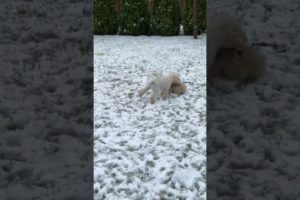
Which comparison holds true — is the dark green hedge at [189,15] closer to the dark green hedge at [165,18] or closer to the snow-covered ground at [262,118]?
the dark green hedge at [165,18]

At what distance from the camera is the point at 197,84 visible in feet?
22.8

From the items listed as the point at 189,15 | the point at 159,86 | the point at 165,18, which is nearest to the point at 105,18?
the point at 165,18

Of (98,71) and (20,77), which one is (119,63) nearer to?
(98,71)

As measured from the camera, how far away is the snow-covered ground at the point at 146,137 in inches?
134

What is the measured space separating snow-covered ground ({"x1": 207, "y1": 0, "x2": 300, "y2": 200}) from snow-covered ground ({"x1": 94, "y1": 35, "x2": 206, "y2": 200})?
1434mm

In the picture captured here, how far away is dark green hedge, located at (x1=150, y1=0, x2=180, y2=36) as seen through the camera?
13.5 m

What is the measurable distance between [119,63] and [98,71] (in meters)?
0.90

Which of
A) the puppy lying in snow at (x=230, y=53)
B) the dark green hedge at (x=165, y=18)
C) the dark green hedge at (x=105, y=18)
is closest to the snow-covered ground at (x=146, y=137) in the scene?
the puppy lying in snow at (x=230, y=53)

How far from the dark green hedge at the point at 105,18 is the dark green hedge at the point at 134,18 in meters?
0.30

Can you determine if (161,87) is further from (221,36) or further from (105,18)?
(105,18)

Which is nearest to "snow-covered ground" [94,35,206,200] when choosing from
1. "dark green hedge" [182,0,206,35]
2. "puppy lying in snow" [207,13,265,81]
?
"puppy lying in snow" [207,13,265,81]

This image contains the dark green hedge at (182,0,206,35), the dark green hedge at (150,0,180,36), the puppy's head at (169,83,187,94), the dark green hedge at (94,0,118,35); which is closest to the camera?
the puppy's head at (169,83,187,94)

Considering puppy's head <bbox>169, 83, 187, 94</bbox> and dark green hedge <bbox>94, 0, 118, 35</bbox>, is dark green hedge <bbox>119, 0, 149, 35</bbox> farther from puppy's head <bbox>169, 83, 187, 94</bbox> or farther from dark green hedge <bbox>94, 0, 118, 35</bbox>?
puppy's head <bbox>169, 83, 187, 94</bbox>

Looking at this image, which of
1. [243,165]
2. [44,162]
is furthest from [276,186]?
[44,162]
